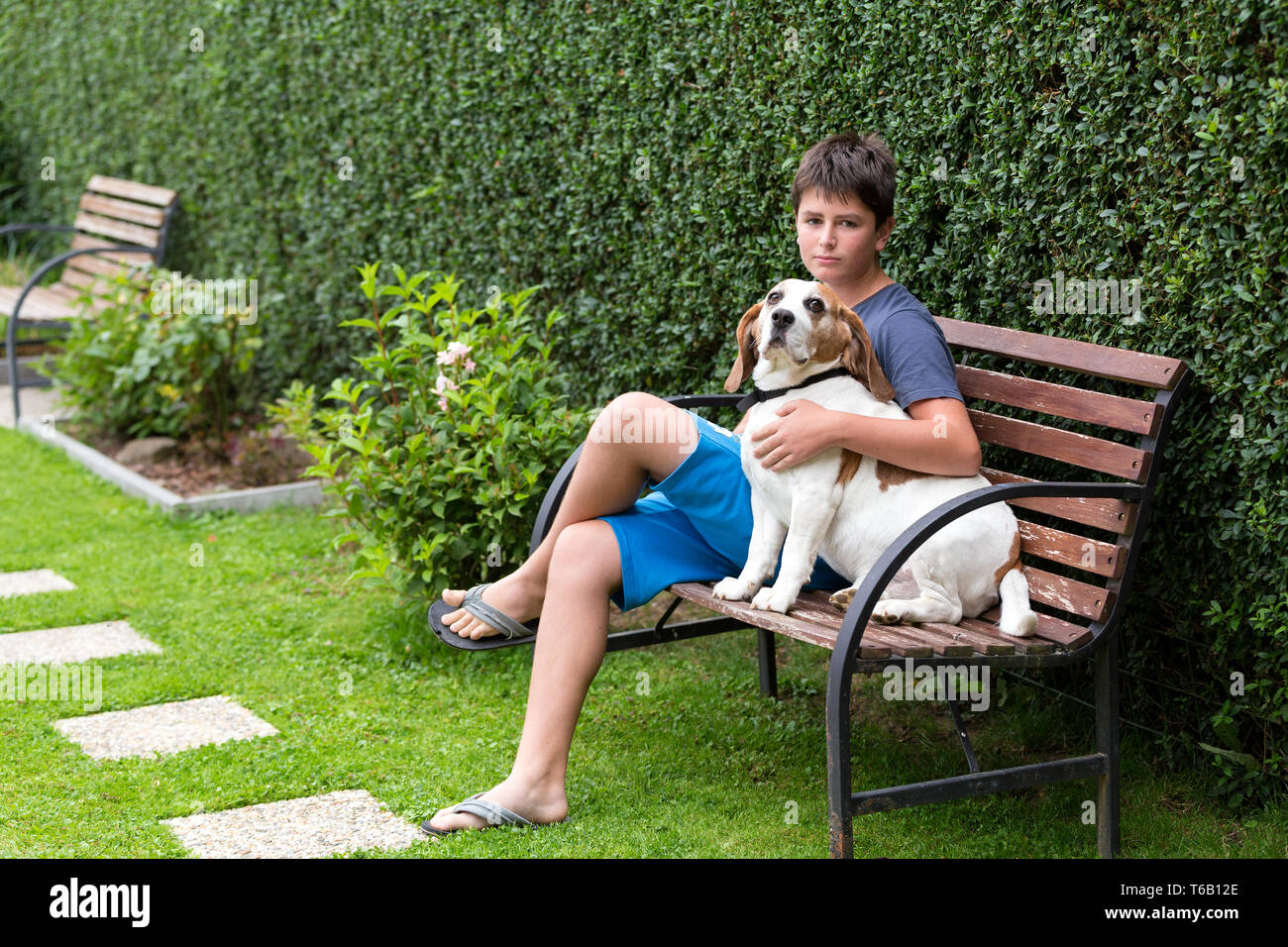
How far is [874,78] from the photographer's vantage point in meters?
3.59

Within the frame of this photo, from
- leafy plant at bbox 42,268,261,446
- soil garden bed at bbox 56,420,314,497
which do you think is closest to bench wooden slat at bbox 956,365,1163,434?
soil garden bed at bbox 56,420,314,497

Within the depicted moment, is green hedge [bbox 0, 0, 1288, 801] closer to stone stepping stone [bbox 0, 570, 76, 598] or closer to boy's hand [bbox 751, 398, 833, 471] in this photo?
boy's hand [bbox 751, 398, 833, 471]

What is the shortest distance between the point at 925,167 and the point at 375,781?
7.14 ft

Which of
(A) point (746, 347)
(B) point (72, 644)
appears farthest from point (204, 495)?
(A) point (746, 347)

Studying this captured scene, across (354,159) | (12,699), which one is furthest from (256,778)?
(354,159)

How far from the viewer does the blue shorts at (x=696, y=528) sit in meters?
3.12

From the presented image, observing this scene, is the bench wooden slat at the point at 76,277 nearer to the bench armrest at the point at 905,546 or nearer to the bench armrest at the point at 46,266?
the bench armrest at the point at 46,266

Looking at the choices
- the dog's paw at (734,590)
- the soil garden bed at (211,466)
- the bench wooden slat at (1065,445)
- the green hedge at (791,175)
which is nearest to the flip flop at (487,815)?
the dog's paw at (734,590)

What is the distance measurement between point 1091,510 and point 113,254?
295 inches

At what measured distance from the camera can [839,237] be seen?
10.3 feet

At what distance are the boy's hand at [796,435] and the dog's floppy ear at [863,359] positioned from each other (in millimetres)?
137

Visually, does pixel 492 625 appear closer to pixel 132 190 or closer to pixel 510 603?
pixel 510 603
